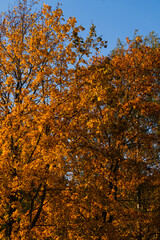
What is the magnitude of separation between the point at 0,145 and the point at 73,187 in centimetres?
312

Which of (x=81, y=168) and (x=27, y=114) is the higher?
(x=27, y=114)

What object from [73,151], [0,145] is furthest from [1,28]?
[73,151]

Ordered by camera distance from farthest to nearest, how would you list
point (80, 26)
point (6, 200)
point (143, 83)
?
point (143, 83) < point (80, 26) < point (6, 200)

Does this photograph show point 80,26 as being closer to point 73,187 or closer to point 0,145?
point 0,145

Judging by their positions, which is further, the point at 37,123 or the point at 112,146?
the point at 112,146

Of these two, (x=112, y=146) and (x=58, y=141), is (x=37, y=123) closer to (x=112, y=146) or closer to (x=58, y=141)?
(x=58, y=141)

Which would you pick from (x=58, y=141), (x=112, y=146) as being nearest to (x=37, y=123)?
(x=58, y=141)

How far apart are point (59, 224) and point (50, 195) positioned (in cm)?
114

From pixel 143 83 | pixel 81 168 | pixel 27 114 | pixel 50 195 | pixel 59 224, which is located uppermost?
pixel 143 83

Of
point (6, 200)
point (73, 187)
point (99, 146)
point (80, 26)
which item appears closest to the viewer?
point (6, 200)

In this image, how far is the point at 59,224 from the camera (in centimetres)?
1005

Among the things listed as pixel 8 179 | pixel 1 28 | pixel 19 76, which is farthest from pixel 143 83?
pixel 8 179

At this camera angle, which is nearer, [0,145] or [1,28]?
[0,145]

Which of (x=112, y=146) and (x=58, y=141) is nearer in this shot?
(x=58, y=141)
